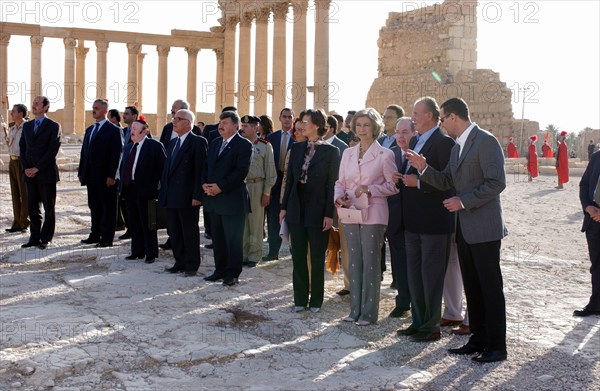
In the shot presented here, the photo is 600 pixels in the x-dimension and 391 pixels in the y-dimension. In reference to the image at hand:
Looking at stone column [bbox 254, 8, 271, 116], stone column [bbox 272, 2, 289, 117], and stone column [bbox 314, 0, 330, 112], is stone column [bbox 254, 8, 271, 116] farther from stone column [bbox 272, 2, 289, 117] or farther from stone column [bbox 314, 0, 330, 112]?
stone column [bbox 314, 0, 330, 112]

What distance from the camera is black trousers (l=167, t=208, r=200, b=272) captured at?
28.9ft

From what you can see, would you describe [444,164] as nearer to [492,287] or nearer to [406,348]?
[492,287]

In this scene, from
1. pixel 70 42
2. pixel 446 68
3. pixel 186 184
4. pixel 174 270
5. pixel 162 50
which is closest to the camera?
pixel 186 184

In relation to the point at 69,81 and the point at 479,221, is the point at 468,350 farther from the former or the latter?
the point at 69,81

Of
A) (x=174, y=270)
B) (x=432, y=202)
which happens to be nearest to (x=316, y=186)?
(x=432, y=202)

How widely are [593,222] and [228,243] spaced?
151 inches

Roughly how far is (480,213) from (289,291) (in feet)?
9.69

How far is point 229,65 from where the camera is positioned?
35906mm

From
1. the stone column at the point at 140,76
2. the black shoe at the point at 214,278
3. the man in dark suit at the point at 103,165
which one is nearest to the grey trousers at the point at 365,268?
the black shoe at the point at 214,278

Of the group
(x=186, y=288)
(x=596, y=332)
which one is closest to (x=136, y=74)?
(x=186, y=288)

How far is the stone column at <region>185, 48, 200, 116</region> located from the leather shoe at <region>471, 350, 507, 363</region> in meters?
32.8

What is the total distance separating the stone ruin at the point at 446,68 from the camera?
33.8 meters

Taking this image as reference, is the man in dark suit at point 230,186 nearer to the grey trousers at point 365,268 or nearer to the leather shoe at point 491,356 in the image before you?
the grey trousers at point 365,268

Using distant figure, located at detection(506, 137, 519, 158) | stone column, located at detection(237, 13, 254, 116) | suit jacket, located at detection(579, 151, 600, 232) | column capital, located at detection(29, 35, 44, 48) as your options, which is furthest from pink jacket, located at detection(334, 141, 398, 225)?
column capital, located at detection(29, 35, 44, 48)
